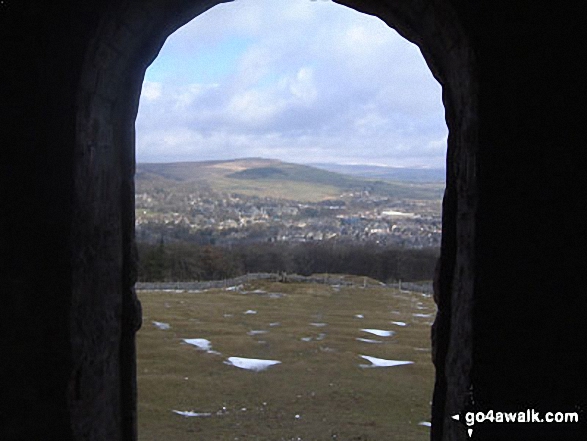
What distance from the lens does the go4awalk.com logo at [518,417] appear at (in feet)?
10.2

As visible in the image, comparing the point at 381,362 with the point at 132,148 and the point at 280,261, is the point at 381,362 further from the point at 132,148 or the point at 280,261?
the point at 280,261

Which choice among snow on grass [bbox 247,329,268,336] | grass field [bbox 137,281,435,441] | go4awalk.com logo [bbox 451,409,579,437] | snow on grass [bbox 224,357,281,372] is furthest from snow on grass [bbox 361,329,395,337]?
go4awalk.com logo [bbox 451,409,579,437]

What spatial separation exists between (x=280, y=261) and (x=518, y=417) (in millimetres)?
66628

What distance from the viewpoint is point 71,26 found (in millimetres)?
3365

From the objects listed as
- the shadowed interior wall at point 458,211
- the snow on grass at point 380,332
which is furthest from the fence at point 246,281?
the shadowed interior wall at point 458,211

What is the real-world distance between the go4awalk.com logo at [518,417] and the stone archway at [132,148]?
0.15m

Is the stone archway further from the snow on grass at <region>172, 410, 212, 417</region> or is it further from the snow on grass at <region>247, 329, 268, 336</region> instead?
the snow on grass at <region>247, 329, 268, 336</region>

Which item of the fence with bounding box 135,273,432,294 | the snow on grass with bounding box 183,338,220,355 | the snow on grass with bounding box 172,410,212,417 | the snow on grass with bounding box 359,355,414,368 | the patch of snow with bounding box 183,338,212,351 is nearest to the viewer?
the snow on grass with bounding box 172,410,212,417

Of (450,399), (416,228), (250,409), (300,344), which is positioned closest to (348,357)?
(300,344)

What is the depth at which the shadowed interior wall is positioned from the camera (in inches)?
125

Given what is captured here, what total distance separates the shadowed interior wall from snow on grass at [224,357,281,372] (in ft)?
42.2

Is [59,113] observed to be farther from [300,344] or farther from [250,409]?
[300,344]

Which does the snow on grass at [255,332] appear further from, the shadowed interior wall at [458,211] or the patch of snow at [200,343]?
the shadowed interior wall at [458,211]

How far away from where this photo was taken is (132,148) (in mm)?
4199
